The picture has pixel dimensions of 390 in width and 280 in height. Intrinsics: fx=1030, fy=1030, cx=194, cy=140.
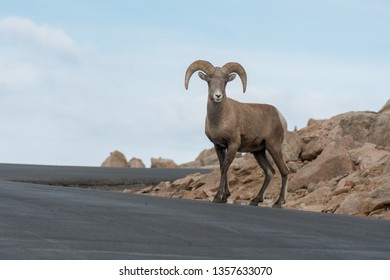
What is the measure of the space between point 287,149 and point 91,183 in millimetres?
6875

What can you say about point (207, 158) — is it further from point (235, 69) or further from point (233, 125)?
point (233, 125)

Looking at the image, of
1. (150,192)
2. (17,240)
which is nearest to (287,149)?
(150,192)

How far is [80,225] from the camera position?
14.9 metres

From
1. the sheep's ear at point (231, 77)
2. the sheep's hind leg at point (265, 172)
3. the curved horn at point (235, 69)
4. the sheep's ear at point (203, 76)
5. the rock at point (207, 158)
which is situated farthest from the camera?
the rock at point (207, 158)

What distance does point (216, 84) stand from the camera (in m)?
22.6

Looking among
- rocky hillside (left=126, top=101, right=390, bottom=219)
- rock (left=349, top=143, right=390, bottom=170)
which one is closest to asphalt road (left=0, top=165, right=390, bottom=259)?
rocky hillside (left=126, top=101, right=390, bottom=219)

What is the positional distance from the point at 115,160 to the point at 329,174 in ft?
110

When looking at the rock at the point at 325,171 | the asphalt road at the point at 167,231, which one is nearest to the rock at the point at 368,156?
the rock at the point at 325,171

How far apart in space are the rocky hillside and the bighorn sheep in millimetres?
2166

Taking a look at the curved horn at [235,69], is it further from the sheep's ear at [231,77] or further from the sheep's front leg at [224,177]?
the sheep's front leg at [224,177]

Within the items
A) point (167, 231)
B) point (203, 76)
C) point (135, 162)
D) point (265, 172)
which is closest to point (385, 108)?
point (265, 172)

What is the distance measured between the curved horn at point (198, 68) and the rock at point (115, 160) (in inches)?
1482

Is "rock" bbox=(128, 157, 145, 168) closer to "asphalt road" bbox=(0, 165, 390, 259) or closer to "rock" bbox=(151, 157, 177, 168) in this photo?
"rock" bbox=(151, 157, 177, 168)

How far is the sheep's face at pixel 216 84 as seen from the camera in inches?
880
